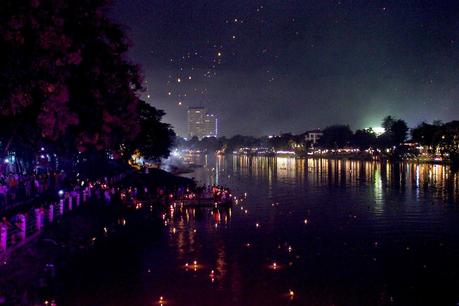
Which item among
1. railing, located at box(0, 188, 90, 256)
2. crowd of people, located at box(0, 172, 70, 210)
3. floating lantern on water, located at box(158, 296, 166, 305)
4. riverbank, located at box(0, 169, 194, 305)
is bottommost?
floating lantern on water, located at box(158, 296, 166, 305)

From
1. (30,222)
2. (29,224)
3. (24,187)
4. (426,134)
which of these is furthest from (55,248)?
(426,134)

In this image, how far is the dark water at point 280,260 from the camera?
2112 cm

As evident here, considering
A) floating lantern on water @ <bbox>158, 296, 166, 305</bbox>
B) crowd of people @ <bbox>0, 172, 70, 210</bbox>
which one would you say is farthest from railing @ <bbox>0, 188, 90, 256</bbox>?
floating lantern on water @ <bbox>158, 296, 166, 305</bbox>

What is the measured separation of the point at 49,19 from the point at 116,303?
1107cm

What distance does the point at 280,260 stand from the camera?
89.0 feet

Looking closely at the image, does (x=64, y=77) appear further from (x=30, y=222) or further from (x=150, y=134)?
(x=150, y=134)

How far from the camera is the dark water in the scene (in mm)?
21125

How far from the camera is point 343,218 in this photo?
4197cm

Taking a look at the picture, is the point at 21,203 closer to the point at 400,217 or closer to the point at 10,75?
the point at 10,75

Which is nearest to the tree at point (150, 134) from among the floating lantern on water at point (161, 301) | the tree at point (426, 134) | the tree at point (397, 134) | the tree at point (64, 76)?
the tree at point (64, 76)

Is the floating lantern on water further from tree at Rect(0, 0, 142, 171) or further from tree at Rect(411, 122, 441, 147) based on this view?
tree at Rect(411, 122, 441, 147)

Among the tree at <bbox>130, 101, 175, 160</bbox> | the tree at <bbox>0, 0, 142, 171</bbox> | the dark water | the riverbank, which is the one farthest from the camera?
the tree at <bbox>130, 101, 175, 160</bbox>

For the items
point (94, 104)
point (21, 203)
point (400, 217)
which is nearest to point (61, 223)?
point (21, 203)

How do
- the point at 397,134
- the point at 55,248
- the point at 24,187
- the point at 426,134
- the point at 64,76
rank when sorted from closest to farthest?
the point at 64,76, the point at 55,248, the point at 24,187, the point at 426,134, the point at 397,134
